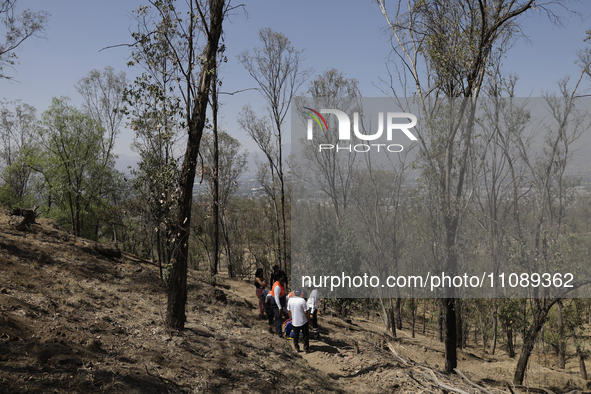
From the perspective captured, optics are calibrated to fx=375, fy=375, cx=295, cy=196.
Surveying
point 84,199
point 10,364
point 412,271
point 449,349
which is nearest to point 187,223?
point 10,364

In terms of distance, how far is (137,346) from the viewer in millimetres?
5957

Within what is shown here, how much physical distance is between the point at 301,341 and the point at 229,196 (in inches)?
937

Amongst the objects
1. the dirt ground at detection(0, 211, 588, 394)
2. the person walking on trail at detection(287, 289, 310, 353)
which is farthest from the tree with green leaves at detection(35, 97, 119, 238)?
the person walking on trail at detection(287, 289, 310, 353)

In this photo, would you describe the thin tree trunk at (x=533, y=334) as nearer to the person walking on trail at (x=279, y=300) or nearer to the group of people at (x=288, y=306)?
the group of people at (x=288, y=306)

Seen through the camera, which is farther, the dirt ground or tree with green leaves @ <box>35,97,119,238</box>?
tree with green leaves @ <box>35,97,119,238</box>

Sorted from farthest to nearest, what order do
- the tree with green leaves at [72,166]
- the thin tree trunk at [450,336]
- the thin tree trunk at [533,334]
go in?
the tree with green leaves at [72,166] → the thin tree trunk at [533,334] → the thin tree trunk at [450,336]

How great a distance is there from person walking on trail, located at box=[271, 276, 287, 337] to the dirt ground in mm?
342

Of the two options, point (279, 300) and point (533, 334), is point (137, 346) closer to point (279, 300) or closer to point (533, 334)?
point (279, 300)

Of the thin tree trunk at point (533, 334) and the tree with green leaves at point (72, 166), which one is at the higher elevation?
the tree with green leaves at point (72, 166)

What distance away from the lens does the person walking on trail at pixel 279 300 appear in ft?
29.8

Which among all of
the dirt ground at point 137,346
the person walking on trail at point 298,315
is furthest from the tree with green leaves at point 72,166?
the person walking on trail at point 298,315

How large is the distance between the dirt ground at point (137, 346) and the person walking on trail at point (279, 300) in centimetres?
34

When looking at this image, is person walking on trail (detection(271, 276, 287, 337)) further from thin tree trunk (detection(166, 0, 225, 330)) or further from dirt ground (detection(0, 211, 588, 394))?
thin tree trunk (detection(166, 0, 225, 330))

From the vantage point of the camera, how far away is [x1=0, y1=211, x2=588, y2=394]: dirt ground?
460 cm
